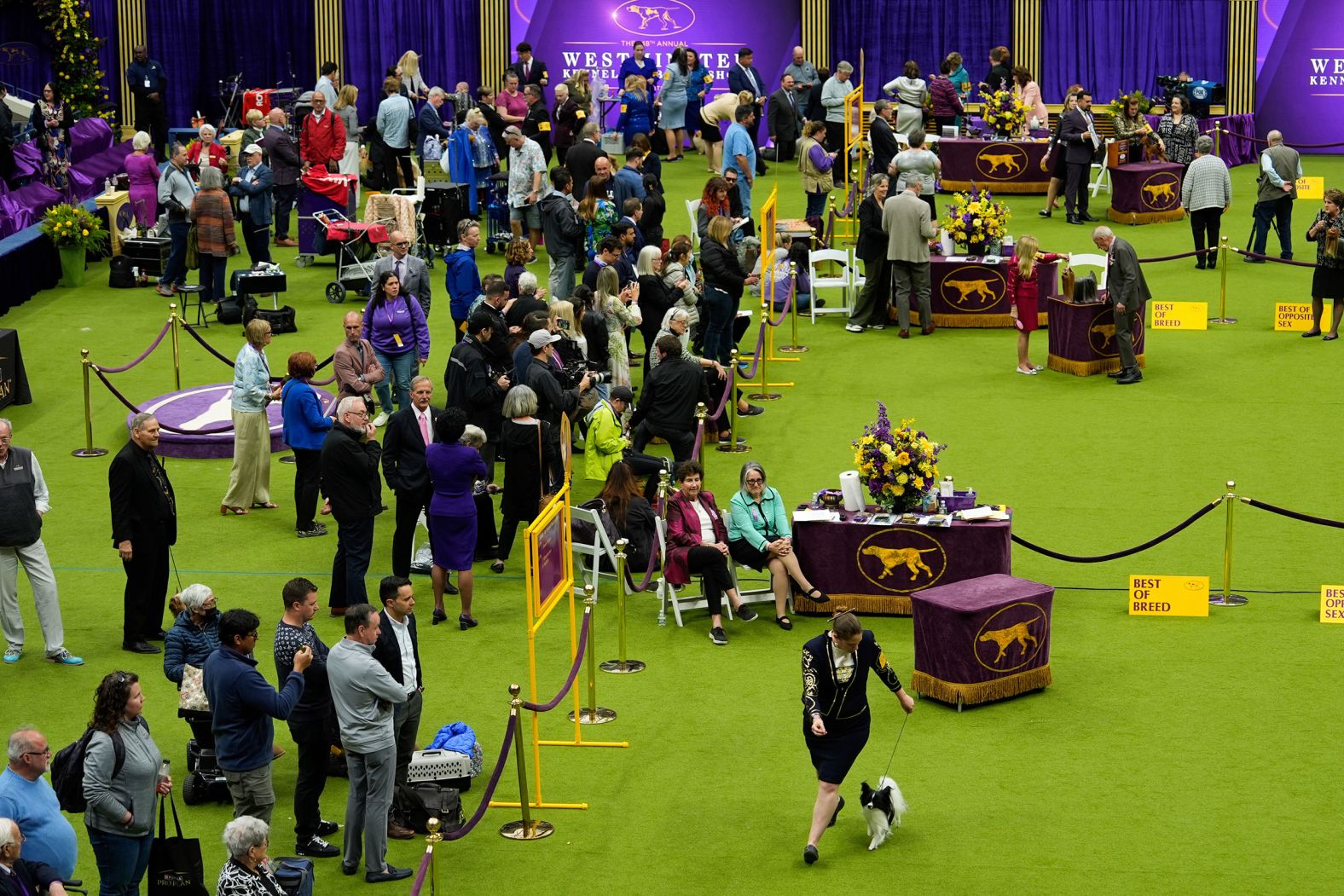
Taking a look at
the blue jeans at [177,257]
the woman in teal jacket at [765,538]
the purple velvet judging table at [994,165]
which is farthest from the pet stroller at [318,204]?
the woman in teal jacket at [765,538]

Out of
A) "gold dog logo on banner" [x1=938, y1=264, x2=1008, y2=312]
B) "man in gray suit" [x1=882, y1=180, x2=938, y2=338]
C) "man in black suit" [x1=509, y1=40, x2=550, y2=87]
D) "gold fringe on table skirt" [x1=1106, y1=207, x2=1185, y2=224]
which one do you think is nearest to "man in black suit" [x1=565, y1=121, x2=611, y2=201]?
"man in gray suit" [x1=882, y1=180, x2=938, y2=338]

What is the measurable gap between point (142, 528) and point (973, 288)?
1031 cm

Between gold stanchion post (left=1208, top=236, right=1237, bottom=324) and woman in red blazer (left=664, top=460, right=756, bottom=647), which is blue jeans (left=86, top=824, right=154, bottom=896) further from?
gold stanchion post (left=1208, top=236, right=1237, bottom=324)

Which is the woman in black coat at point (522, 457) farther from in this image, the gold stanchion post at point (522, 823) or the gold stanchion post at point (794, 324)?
the gold stanchion post at point (794, 324)

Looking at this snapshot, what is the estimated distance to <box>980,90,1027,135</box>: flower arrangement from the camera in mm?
24391

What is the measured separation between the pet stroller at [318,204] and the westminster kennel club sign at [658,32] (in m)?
7.86

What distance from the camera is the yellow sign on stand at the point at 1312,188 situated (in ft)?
77.7

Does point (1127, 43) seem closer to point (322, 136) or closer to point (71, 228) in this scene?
point (322, 136)

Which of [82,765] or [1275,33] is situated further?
[1275,33]

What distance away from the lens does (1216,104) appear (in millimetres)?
27484

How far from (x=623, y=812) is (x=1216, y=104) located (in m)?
21.2

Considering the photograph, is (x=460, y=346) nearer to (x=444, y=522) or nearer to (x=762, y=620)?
(x=444, y=522)

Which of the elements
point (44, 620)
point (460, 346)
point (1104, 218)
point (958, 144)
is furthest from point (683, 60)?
point (44, 620)

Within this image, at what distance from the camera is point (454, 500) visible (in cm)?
1141
